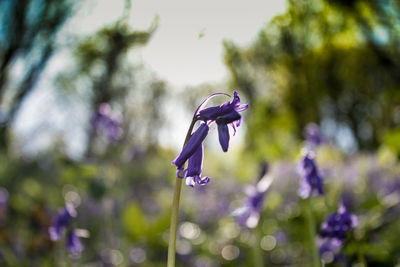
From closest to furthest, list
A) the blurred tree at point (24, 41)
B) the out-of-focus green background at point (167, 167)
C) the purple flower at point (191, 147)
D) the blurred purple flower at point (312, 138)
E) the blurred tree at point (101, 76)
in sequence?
1. the purple flower at point (191, 147)
2. the blurred purple flower at point (312, 138)
3. the out-of-focus green background at point (167, 167)
4. the blurred tree at point (24, 41)
5. the blurred tree at point (101, 76)

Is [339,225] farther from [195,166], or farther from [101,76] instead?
[101,76]

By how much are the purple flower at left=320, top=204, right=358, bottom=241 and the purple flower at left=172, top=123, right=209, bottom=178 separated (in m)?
0.55

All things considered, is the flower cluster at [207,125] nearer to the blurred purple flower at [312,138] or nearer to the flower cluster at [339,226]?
the flower cluster at [339,226]

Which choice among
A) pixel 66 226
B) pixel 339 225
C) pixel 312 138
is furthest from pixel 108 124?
pixel 339 225

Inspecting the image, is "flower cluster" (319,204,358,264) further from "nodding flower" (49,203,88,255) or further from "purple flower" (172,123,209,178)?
"nodding flower" (49,203,88,255)

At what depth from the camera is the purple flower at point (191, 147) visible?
80cm

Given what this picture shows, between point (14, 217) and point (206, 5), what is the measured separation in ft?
15.7

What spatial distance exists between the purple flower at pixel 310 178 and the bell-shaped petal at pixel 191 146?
1.87ft

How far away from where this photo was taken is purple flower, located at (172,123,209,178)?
0.80 m

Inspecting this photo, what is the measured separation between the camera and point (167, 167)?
351 inches

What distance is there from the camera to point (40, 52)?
293 inches

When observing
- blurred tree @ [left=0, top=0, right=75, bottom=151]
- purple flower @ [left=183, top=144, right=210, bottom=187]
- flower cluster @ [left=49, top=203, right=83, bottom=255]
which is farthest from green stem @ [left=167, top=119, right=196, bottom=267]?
blurred tree @ [left=0, top=0, right=75, bottom=151]

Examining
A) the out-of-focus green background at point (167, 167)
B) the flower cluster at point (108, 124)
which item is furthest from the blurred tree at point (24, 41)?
the flower cluster at point (108, 124)

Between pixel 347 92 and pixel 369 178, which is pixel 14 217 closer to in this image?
pixel 369 178
